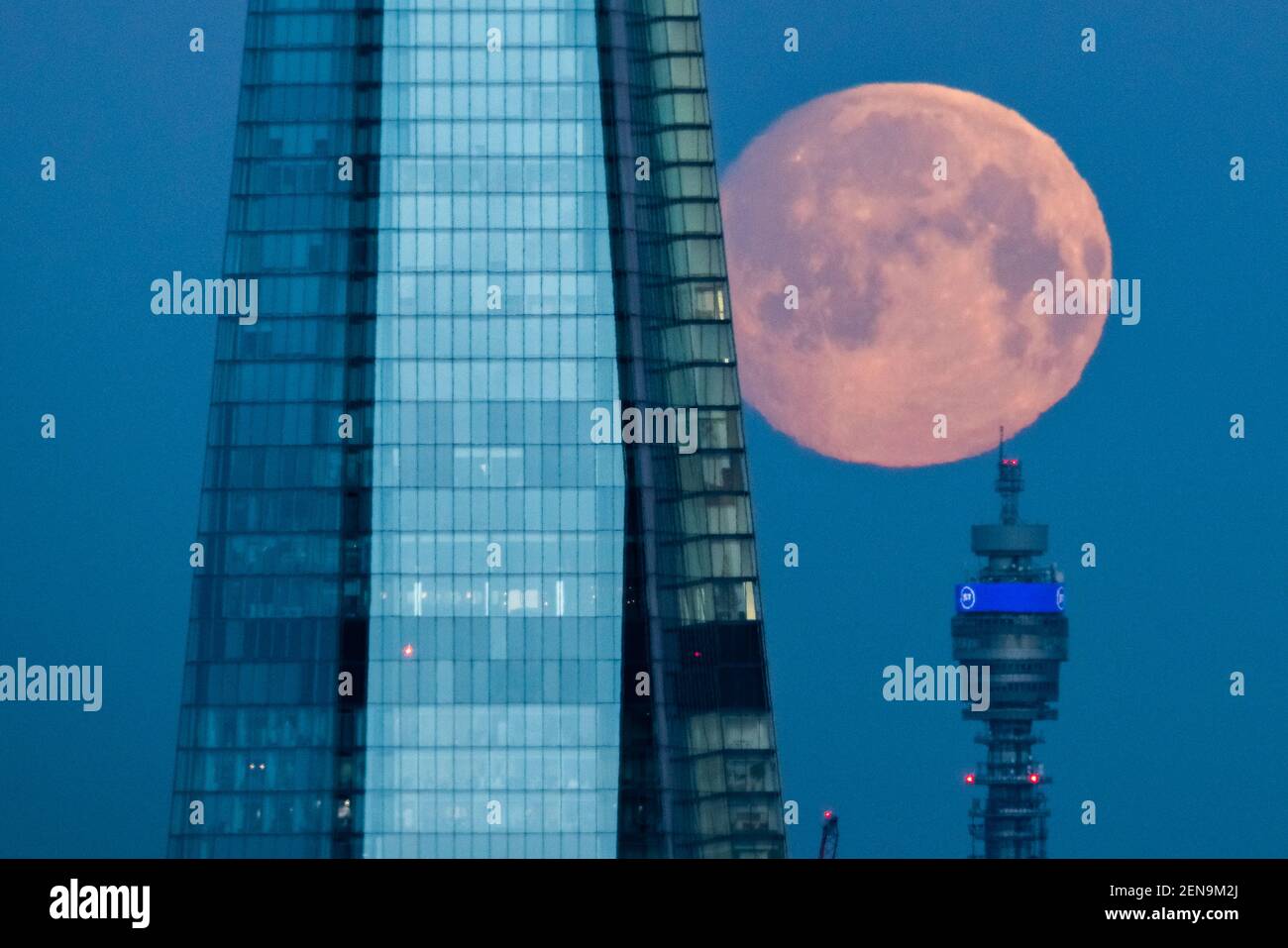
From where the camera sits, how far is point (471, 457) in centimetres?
13275

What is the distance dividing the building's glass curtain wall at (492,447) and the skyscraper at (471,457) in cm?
17

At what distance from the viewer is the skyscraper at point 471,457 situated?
421ft

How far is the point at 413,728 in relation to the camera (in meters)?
130

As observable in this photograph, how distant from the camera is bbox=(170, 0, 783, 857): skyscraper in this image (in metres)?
128

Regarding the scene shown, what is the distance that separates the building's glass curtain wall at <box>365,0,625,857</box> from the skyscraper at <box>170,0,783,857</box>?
0.17 metres

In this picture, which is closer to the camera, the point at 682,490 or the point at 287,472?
the point at 682,490

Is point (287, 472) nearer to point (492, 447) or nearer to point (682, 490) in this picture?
point (492, 447)

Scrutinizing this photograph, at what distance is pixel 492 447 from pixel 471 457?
138cm
